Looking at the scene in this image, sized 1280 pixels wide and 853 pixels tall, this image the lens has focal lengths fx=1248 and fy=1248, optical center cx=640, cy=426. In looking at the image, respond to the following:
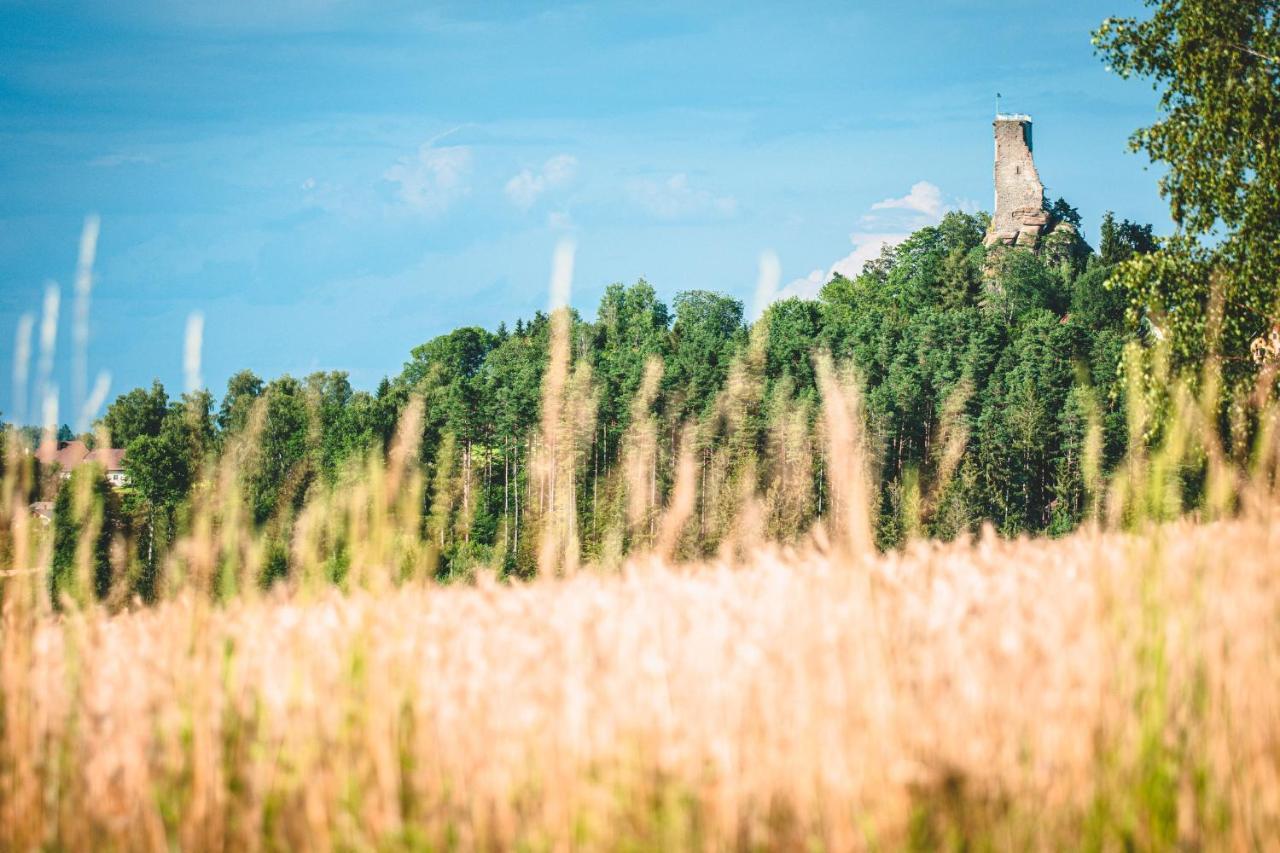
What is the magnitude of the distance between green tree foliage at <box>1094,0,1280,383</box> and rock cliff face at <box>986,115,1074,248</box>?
3958 inches

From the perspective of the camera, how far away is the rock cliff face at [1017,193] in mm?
115438

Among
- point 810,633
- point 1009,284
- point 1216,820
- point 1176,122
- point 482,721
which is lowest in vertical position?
point 1216,820

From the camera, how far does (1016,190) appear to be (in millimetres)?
118625

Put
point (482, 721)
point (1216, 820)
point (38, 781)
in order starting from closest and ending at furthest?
1. point (1216, 820)
2. point (482, 721)
3. point (38, 781)

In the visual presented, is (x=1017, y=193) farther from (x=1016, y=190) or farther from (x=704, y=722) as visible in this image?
(x=704, y=722)

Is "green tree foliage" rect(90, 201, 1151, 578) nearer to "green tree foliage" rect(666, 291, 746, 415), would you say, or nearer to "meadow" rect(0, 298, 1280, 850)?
"green tree foliage" rect(666, 291, 746, 415)

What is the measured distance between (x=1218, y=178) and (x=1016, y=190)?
109 metres

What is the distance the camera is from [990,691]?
355 cm

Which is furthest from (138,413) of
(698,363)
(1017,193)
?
(1017,193)

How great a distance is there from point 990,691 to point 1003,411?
73466 millimetres

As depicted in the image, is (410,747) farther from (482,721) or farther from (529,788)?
(529,788)

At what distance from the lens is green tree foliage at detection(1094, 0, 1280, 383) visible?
15.2m

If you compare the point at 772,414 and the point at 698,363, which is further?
the point at 698,363

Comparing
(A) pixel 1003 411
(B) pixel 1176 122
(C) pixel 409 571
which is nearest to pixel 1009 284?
(A) pixel 1003 411
